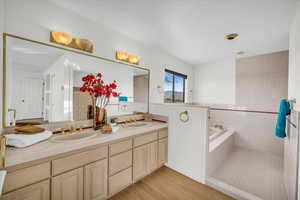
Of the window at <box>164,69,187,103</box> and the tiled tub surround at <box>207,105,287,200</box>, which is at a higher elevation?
the window at <box>164,69,187,103</box>

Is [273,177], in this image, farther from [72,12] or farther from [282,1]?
[72,12]

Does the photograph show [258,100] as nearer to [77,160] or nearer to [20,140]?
[77,160]

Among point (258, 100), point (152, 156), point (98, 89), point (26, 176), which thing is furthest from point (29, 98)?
point (258, 100)

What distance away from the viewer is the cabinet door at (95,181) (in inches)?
47.9

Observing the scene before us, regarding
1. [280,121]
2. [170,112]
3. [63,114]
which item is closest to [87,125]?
[63,114]

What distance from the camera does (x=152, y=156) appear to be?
75.8 inches

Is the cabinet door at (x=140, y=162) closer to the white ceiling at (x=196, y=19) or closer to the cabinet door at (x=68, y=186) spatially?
the cabinet door at (x=68, y=186)

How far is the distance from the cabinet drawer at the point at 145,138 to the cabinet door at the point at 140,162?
2.8 inches

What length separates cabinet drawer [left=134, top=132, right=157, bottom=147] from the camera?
1.70 meters

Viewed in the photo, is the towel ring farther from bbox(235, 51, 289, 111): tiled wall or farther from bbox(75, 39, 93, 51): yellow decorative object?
bbox(235, 51, 289, 111): tiled wall

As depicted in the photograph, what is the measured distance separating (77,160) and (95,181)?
336 mm

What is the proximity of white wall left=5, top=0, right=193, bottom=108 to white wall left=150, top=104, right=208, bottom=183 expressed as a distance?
0.81 metres

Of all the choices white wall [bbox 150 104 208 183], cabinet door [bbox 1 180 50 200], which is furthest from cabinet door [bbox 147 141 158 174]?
cabinet door [bbox 1 180 50 200]

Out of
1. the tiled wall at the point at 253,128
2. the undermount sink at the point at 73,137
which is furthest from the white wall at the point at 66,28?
the tiled wall at the point at 253,128
